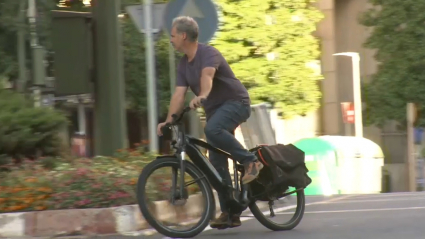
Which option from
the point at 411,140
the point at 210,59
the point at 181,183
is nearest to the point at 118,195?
the point at 181,183

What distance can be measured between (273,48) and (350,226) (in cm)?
2251

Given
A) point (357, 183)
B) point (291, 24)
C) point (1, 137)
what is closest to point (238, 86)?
point (1, 137)

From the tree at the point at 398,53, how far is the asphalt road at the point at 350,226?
2274 centimetres

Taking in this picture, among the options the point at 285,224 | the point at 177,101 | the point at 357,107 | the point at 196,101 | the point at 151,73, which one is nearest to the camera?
the point at 196,101

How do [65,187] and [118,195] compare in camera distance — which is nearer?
[118,195]

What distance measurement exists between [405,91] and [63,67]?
21330mm

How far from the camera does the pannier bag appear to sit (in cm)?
789

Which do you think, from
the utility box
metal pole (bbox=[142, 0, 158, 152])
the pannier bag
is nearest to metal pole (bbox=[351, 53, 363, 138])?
the utility box

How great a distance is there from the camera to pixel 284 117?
32094 mm

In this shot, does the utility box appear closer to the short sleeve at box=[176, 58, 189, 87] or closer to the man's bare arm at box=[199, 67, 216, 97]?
the short sleeve at box=[176, 58, 189, 87]

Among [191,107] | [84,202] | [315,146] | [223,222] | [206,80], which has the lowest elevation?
[315,146]

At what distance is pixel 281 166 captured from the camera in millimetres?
7934

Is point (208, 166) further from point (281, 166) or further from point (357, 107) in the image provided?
point (357, 107)

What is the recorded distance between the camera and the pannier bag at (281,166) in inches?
311
